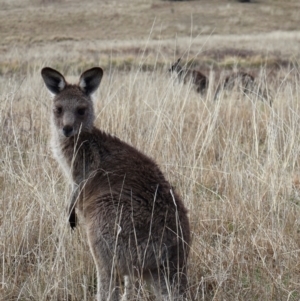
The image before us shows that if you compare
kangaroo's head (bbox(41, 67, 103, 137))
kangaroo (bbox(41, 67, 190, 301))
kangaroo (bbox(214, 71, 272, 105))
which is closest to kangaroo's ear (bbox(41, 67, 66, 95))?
kangaroo's head (bbox(41, 67, 103, 137))

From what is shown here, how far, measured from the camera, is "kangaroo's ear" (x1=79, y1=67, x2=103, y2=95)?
13.9 ft

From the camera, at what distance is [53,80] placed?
4254 millimetres

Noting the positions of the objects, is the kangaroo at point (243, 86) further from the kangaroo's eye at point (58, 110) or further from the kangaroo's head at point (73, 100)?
the kangaroo's eye at point (58, 110)

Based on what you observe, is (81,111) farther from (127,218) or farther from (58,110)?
(127,218)

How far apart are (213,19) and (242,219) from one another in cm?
5282

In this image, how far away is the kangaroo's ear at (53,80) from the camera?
4.15 meters

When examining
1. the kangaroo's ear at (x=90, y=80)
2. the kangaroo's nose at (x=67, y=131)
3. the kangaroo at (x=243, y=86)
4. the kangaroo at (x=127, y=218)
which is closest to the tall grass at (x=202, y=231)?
the kangaroo at (x=127, y=218)

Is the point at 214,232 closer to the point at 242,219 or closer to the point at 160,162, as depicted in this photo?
the point at 242,219

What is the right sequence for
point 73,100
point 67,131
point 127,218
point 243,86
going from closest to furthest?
point 127,218 → point 67,131 → point 73,100 → point 243,86

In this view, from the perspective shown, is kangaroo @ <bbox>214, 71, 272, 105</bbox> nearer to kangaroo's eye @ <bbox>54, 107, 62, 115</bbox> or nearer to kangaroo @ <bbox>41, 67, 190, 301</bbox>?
kangaroo's eye @ <bbox>54, 107, 62, 115</bbox>

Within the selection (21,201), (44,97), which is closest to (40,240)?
(21,201)

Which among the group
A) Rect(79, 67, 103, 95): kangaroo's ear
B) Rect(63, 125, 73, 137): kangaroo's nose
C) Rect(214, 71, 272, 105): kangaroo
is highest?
→ Rect(79, 67, 103, 95): kangaroo's ear

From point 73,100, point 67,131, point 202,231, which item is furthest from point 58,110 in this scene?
point 202,231

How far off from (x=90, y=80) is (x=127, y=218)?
144 cm
